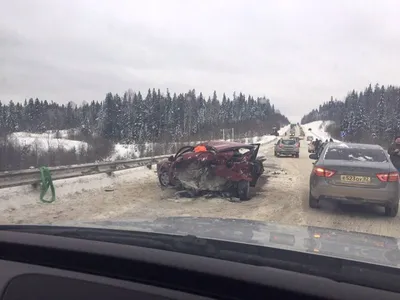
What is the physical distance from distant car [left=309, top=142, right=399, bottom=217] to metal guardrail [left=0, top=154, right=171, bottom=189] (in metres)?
6.81

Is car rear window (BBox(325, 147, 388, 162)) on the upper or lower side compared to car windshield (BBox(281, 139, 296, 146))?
upper

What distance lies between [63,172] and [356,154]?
827cm

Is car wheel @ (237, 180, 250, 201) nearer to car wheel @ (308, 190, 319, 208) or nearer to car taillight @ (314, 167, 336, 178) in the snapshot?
car wheel @ (308, 190, 319, 208)

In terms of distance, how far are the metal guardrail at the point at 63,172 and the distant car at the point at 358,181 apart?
681 cm

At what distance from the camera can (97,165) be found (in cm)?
1400

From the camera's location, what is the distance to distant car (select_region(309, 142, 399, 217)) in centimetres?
798

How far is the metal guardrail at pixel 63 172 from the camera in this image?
9.73 m

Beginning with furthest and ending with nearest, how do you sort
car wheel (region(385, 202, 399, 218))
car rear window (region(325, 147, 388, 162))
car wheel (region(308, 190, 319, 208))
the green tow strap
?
the green tow strap, car wheel (region(308, 190, 319, 208)), car rear window (region(325, 147, 388, 162)), car wheel (region(385, 202, 399, 218))

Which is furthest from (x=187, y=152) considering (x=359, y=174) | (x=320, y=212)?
(x=359, y=174)

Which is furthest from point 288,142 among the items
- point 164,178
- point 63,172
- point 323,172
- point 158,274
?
point 158,274

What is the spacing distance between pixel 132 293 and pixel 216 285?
337mm

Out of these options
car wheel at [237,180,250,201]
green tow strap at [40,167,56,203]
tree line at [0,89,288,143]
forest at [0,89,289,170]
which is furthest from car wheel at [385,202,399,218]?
tree line at [0,89,288,143]

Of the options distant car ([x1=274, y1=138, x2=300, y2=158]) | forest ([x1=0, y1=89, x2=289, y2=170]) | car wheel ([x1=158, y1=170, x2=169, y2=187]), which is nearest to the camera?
car wheel ([x1=158, y1=170, x2=169, y2=187])

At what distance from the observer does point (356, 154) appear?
8773mm
